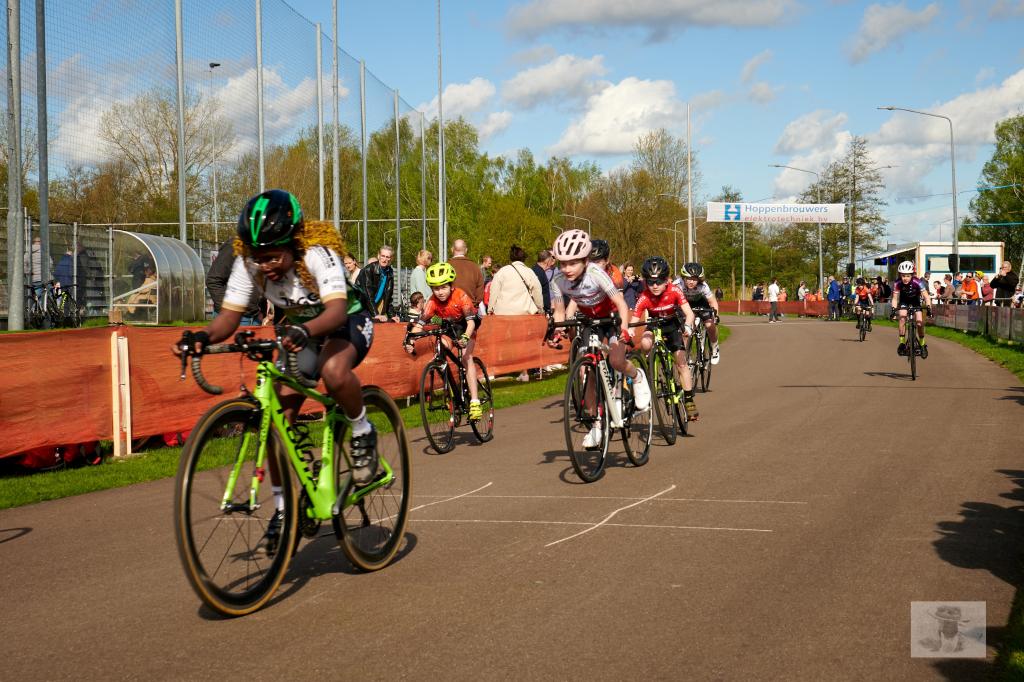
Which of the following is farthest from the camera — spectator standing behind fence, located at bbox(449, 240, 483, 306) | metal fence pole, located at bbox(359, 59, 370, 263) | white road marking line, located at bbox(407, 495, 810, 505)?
metal fence pole, located at bbox(359, 59, 370, 263)

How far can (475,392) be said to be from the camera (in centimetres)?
1134

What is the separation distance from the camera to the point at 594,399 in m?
8.98

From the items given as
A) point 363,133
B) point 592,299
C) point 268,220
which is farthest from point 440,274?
point 363,133

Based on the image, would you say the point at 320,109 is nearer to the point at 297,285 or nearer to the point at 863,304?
the point at 863,304

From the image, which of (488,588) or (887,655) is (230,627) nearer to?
(488,588)

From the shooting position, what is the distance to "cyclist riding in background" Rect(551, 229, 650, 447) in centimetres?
905

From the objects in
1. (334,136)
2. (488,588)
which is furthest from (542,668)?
(334,136)

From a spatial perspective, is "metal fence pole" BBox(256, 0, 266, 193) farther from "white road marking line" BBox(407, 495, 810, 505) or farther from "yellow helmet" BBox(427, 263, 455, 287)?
"white road marking line" BBox(407, 495, 810, 505)

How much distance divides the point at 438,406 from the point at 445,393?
0.19 m

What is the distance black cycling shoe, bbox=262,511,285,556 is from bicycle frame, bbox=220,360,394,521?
6.9 inches

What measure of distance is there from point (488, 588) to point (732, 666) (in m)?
1.50

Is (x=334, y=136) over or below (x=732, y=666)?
over

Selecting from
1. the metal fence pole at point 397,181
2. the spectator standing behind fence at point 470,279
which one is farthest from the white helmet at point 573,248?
the metal fence pole at point 397,181

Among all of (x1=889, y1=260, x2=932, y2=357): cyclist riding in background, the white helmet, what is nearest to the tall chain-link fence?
the white helmet
